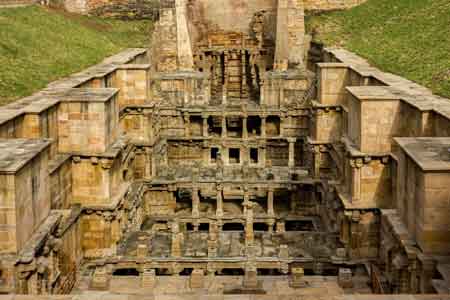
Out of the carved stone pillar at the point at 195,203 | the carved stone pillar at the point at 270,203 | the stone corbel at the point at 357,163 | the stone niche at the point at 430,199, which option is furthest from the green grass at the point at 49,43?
the stone niche at the point at 430,199

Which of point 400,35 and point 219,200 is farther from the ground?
point 400,35

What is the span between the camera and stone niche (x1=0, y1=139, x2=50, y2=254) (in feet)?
39.2

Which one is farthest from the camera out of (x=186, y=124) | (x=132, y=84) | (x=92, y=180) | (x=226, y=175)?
(x=186, y=124)

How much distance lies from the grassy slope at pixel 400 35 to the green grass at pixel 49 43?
988cm

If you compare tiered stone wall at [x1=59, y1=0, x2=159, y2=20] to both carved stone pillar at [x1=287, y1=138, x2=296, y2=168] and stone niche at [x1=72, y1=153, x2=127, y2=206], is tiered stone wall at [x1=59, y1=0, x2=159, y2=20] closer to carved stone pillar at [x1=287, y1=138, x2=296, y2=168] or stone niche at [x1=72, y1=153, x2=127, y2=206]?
carved stone pillar at [x1=287, y1=138, x2=296, y2=168]

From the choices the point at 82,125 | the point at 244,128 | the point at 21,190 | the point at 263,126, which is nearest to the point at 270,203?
the point at 244,128

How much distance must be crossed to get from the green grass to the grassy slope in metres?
9.88

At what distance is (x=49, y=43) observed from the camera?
2700cm

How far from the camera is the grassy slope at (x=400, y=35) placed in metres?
23.8

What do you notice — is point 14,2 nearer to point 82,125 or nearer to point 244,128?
Result: point 244,128

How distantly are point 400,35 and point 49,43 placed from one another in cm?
1550

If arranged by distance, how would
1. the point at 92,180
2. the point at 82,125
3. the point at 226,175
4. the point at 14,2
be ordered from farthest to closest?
the point at 14,2 → the point at 226,175 → the point at 92,180 → the point at 82,125

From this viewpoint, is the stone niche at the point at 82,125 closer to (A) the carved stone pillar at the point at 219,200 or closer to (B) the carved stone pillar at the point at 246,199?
(A) the carved stone pillar at the point at 219,200

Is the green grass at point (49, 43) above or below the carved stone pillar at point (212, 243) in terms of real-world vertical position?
above
